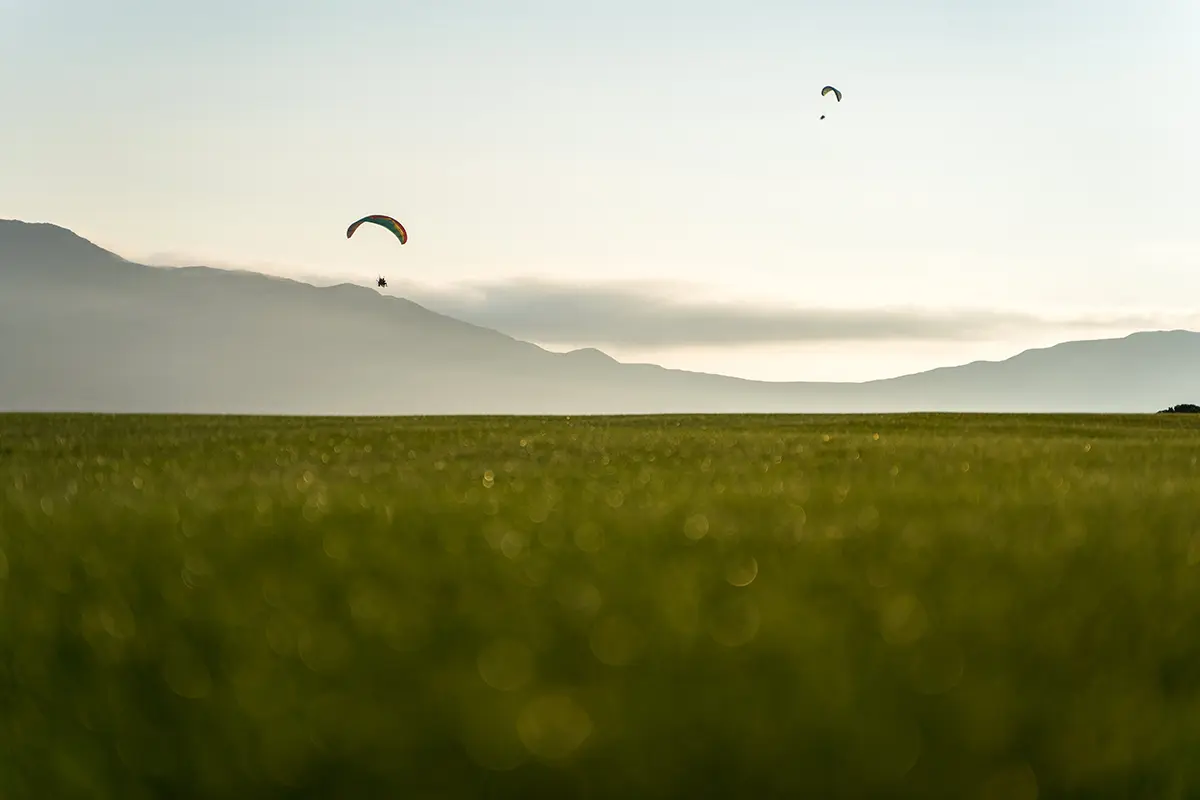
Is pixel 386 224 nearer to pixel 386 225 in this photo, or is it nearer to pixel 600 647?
pixel 386 225

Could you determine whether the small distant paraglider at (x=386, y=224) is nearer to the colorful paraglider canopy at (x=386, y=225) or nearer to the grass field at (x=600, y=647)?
the colorful paraglider canopy at (x=386, y=225)

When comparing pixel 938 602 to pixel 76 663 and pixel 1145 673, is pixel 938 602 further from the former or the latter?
pixel 76 663

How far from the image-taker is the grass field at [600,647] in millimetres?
3693

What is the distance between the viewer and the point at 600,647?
4719 mm

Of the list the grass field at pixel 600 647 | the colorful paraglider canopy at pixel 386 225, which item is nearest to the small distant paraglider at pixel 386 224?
the colorful paraglider canopy at pixel 386 225

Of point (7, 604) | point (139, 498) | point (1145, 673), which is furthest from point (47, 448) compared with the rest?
point (1145, 673)

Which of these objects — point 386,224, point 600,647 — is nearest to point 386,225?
point 386,224

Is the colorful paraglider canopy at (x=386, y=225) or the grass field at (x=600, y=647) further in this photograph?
the colorful paraglider canopy at (x=386, y=225)

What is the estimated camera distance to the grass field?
12.1ft

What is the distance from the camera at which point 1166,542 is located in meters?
8.16

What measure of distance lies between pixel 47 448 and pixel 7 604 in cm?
1911

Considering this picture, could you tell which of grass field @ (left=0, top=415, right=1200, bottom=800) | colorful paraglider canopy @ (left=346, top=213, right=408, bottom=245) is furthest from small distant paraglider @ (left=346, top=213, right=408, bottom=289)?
grass field @ (left=0, top=415, right=1200, bottom=800)

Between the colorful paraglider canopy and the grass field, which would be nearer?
the grass field

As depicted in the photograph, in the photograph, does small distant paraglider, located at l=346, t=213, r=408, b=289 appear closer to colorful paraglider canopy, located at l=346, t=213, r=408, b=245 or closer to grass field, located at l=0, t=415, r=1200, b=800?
colorful paraglider canopy, located at l=346, t=213, r=408, b=245
